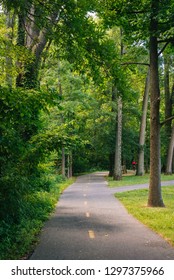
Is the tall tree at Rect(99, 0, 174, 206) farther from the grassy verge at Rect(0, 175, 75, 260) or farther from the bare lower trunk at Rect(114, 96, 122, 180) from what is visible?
the bare lower trunk at Rect(114, 96, 122, 180)

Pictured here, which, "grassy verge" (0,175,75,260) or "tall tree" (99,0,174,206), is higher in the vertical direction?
"tall tree" (99,0,174,206)

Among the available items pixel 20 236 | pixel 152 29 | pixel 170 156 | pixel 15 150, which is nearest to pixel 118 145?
pixel 170 156

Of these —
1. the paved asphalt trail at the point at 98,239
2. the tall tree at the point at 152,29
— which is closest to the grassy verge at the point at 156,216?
the paved asphalt trail at the point at 98,239

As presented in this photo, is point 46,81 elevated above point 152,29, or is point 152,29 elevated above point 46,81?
point 152,29

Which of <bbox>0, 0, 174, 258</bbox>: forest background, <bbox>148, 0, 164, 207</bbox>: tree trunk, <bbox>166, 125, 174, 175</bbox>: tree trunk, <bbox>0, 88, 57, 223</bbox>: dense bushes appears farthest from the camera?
<bbox>166, 125, 174, 175</bbox>: tree trunk

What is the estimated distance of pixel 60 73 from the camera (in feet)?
98.3

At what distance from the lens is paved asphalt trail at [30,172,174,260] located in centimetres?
757

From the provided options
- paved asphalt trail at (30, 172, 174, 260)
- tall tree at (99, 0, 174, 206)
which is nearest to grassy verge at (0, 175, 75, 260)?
paved asphalt trail at (30, 172, 174, 260)

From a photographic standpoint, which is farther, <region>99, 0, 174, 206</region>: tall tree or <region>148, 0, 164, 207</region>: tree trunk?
<region>148, 0, 164, 207</region>: tree trunk

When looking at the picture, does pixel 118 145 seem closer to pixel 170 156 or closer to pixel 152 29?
pixel 170 156

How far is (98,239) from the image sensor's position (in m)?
9.34

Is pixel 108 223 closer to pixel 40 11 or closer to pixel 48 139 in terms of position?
pixel 48 139

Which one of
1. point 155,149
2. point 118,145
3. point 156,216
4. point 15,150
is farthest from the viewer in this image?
point 118,145
